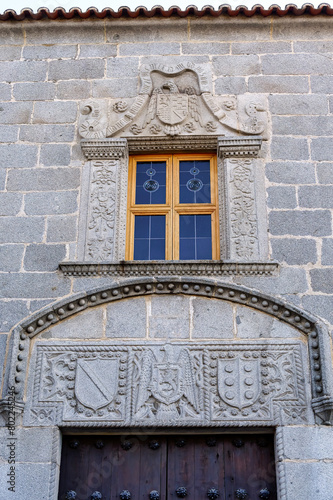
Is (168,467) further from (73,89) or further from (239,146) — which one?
(73,89)

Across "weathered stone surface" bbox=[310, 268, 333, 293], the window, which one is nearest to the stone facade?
"weathered stone surface" bbox=[310, 268, 333, 293]

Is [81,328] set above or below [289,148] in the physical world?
below

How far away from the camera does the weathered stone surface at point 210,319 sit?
588 cm

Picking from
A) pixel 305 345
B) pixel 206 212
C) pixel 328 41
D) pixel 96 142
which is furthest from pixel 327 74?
pixel 305 345

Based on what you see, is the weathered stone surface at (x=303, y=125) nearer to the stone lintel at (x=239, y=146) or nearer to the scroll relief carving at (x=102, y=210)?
the stone lintel at (x=239, y=146)

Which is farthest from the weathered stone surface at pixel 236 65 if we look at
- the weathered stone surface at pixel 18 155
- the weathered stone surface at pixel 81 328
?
the weathered stone surface at pixel 81 328

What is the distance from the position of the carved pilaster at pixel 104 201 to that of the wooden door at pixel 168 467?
5.85 feet

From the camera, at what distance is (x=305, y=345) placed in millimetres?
5785

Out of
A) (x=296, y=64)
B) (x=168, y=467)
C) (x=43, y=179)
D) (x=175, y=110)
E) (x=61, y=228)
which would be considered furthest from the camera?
(x=296, y=64)

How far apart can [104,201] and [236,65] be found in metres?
2.27

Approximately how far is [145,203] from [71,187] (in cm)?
79

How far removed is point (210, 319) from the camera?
5.94 metres

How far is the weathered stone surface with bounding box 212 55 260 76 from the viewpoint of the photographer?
723cm

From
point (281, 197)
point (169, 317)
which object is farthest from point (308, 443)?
point (281, 197)
